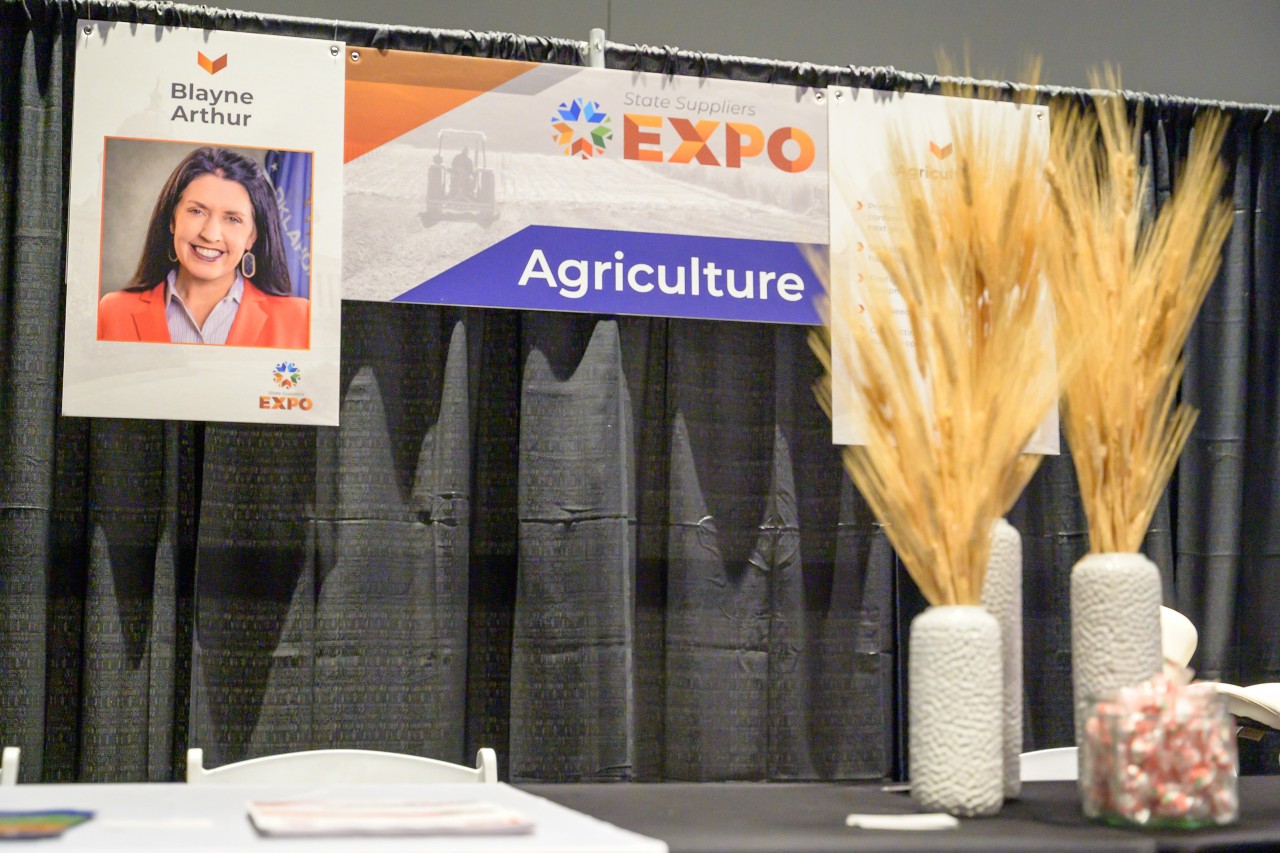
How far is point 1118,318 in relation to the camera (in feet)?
3.84

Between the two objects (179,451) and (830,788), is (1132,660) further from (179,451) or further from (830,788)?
(179,451)

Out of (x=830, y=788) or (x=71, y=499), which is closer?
(x=830, y=788)

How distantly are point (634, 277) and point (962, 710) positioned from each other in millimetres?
1930

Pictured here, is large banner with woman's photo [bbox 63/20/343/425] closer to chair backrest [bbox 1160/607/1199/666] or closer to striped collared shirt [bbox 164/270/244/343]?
striped collared shirt [bbox 164/270/244/343]

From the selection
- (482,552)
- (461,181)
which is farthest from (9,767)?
(461,181)

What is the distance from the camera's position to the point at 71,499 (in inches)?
110

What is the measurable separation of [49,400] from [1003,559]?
6.98 feet

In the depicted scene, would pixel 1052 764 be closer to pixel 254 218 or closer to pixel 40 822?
pixel 40 822

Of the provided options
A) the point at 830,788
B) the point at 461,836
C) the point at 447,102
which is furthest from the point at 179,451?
the point at 461,836

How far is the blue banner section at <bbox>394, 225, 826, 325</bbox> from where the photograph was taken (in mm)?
2885

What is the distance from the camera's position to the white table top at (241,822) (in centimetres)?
89

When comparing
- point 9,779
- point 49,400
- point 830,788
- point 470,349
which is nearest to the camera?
point 830,788

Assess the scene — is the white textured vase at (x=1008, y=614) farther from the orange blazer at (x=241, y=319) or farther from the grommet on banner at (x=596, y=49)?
the grommet on banner at (x=596, y=49)

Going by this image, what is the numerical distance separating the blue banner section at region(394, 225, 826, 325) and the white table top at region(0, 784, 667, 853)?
1.66 m
